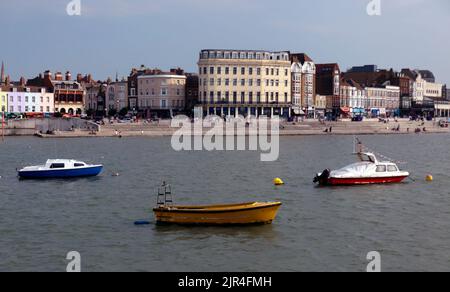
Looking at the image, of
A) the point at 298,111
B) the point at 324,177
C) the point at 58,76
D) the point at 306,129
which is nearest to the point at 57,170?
the point at 324,177

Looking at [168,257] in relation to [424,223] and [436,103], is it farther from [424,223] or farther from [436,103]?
[436,103]

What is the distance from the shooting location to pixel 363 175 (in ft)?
135

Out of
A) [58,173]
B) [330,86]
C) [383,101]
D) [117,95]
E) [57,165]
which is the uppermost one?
[330,86]

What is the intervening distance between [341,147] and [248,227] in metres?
49.7

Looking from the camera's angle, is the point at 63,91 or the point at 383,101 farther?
the point at 383,101

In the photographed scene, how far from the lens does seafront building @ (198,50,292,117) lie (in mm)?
114125

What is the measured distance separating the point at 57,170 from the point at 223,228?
19.6 meters

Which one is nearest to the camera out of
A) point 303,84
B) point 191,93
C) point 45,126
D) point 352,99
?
point 45,126

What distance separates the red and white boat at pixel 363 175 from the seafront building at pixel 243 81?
2889 inches

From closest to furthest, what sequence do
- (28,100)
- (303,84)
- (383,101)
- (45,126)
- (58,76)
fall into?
(45,126)
(28,100)
(58,76)
(303,84)
(383,101)

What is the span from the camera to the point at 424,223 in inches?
1159

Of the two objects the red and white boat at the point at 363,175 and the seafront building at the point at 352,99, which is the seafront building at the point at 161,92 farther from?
the red and white boat at the point at 363,175

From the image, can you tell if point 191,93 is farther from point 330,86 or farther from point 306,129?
point 330,86

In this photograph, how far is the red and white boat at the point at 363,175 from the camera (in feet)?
133
